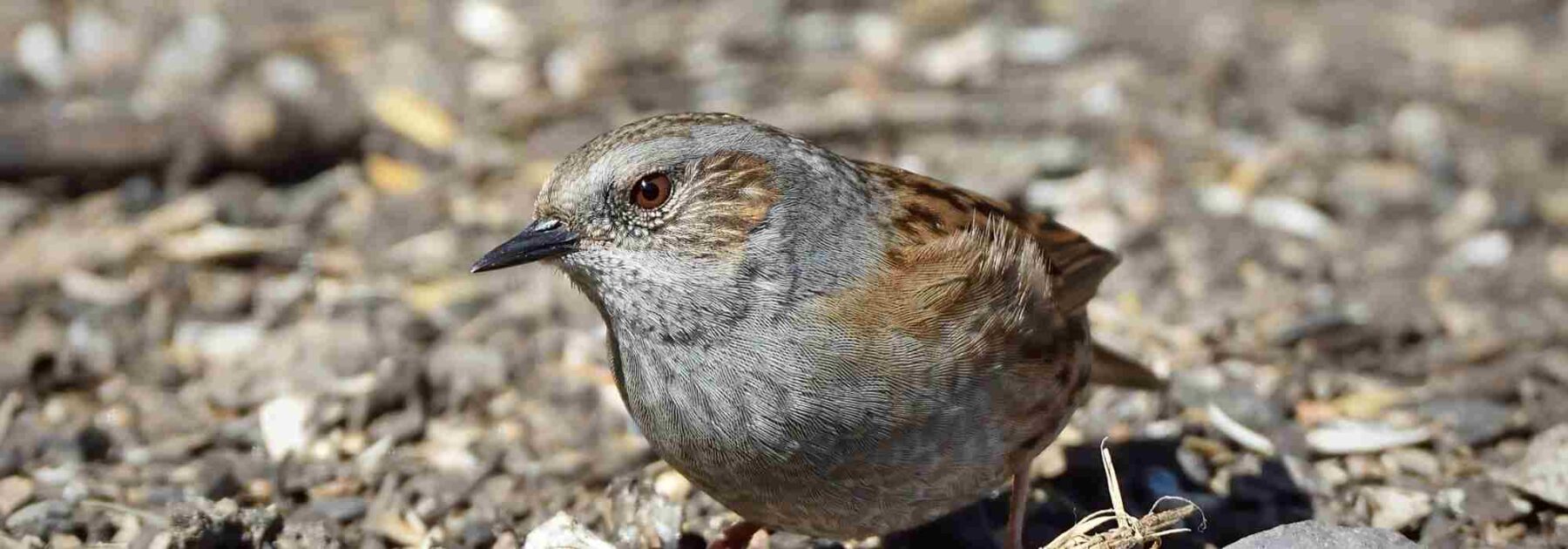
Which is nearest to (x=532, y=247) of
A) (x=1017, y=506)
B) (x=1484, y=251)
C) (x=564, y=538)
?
(x=564, y=538)

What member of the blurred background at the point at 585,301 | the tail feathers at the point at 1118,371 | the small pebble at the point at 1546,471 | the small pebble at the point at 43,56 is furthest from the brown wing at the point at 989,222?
the small pebble at the point at 43,56

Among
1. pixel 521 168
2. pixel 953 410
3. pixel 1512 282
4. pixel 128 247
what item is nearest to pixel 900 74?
pixel 521 168

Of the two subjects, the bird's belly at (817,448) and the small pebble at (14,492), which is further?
the small pebble at (14,492)

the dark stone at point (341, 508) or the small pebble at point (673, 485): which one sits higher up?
the dark stone at point (341, 508)

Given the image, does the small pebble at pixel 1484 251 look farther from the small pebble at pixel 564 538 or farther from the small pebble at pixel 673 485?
the small pebble at pixel 564 538

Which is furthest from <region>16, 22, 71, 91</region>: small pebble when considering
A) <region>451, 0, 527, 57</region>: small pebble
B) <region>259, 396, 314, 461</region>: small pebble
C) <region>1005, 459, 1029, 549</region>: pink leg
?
<region>1005, 459, 1029, 549</region>: pink leg

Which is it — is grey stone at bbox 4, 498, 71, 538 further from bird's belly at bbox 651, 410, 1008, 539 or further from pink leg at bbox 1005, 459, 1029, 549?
pink leg at bbox 1005, 459, 1029, 549

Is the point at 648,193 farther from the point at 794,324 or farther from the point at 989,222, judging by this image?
the point at 989,222

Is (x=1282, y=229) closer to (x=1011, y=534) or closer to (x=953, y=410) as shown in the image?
(x=1011, y=534)
